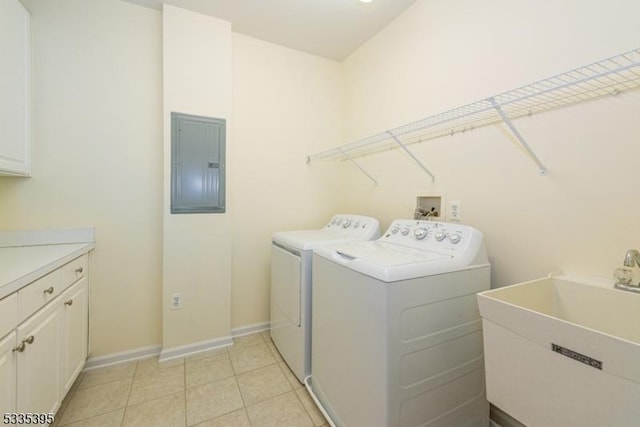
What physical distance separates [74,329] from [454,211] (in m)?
2.37

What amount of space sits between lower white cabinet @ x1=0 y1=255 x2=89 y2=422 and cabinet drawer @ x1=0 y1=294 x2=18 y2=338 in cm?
3

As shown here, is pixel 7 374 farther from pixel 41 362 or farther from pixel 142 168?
pixel 142 168

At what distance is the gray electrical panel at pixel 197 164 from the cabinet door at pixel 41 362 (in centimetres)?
A: 91

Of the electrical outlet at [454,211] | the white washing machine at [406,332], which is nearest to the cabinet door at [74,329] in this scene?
the white washing machine at [406,332]

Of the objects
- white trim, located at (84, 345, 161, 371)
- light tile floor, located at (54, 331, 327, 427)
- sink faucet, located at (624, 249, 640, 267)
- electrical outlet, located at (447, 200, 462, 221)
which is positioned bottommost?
light tile floor, located at (54, 331, 327, 427)

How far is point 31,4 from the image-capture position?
1.71 metres

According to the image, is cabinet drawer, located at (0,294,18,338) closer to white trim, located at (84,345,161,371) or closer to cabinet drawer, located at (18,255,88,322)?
cabinet drawer, located at (18,255,88,322)

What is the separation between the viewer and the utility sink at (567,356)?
61 centimetres

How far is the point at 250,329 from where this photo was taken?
2.37 meters

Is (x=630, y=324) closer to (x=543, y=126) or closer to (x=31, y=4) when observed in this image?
(x=543, y=126)

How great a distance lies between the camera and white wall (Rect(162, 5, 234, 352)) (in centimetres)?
196

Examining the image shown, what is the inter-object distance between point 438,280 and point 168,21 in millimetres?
2480

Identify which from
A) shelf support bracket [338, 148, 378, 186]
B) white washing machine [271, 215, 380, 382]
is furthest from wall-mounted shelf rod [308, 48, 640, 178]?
white washing machine [271, 215, 380, 382]

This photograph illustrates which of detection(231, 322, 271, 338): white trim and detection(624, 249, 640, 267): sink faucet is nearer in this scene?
detection(624, 249, 640, 267): sink faucet
